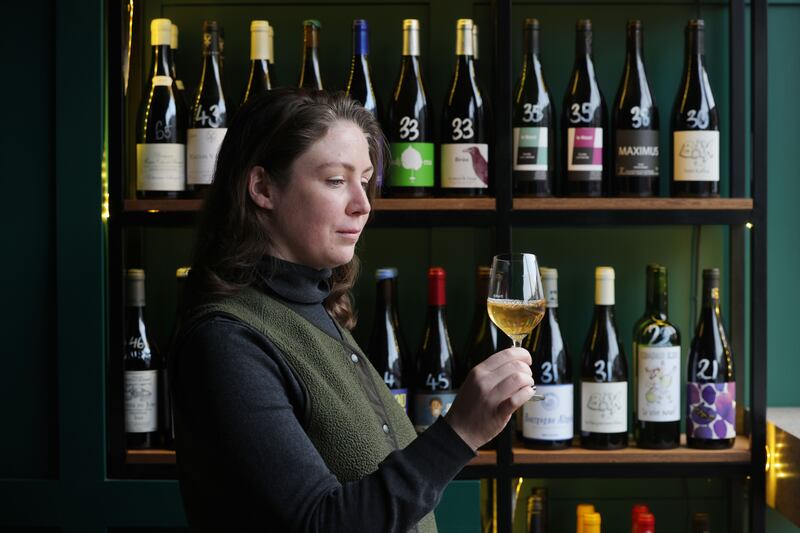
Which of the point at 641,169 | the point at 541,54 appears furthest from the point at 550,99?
the point at 641,169

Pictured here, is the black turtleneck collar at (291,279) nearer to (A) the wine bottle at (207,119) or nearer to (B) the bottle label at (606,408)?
(A) the wine bottle at (207,119)

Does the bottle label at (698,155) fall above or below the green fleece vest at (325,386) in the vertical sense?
above

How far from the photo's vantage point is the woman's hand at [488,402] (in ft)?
2.61

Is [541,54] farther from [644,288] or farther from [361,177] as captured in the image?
[361,177]

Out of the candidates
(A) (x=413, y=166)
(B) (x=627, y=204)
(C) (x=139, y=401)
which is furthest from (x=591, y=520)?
(C) (x=139, y=401)

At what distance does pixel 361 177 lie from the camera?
3.02 ft

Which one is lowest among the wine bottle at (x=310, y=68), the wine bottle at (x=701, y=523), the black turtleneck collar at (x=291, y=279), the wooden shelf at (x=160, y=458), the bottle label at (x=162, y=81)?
the wine bottle at (x=701, y=523)

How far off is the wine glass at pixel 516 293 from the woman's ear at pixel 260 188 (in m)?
0.23

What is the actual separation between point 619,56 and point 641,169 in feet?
1.03

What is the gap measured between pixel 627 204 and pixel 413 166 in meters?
0.34

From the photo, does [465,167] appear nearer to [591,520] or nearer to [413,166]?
[413,166]

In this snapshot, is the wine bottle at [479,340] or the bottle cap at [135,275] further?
the wine bottle at [479,340]

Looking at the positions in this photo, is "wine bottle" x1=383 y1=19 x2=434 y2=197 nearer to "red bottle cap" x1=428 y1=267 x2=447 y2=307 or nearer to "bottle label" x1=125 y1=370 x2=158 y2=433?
"red bottle cap" x1=428 y1=267 x2=447 y2=307

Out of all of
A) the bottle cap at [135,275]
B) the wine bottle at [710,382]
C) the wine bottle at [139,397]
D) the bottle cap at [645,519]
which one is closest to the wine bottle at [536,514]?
the bottle cap at [645,519]
